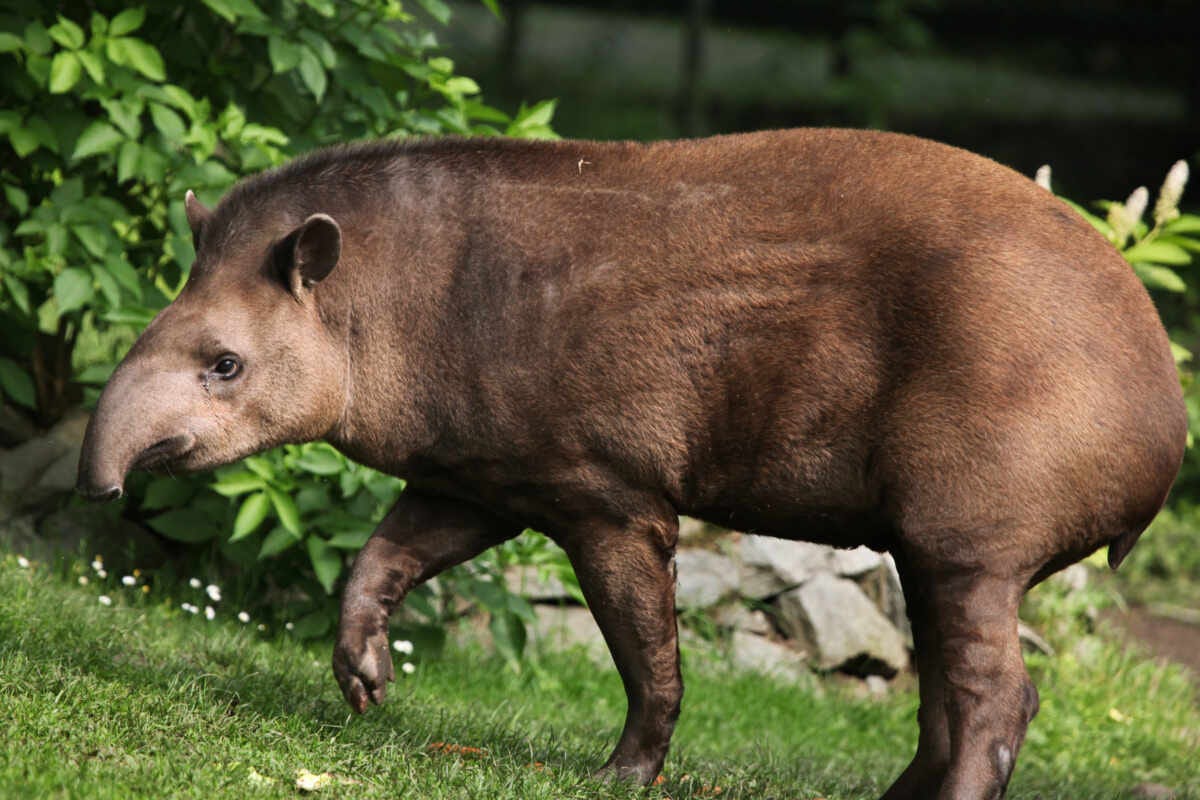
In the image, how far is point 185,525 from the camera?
23.4 ft

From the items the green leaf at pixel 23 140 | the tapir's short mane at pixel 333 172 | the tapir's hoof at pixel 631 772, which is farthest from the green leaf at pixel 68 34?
the tapir's hoof at pixel 631 772

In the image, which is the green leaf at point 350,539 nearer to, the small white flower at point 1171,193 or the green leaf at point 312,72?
the green leaf at point 312,72

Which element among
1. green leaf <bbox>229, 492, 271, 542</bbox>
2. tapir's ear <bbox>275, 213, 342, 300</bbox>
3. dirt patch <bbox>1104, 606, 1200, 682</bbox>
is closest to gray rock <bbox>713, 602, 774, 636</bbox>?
dirt patch <bbox>1104, 606, 1200, 682</bbox>

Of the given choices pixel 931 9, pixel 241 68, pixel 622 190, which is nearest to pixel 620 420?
pixel 622 190

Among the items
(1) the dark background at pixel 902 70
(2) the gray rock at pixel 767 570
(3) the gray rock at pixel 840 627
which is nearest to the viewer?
(3) the gray rock at pixel 840 627

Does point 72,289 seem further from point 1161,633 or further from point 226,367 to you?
point 1161,633

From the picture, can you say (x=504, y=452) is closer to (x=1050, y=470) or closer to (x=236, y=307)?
(x=236, y=307)

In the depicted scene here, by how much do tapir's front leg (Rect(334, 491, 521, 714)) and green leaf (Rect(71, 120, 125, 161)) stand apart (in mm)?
2193

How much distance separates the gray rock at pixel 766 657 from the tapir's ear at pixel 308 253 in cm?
391

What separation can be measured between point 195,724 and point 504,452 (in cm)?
124

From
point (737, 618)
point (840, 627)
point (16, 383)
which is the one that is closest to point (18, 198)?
point (16, 383)

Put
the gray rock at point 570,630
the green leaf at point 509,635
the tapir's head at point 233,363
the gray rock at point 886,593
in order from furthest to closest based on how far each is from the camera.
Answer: the gray rock at point 886,593 → the gray rock at point 570,630 → the green leaf at point 509,635 → the tapir's head at point 233,363

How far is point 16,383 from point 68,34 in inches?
67.6

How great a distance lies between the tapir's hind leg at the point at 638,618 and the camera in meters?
5.02
